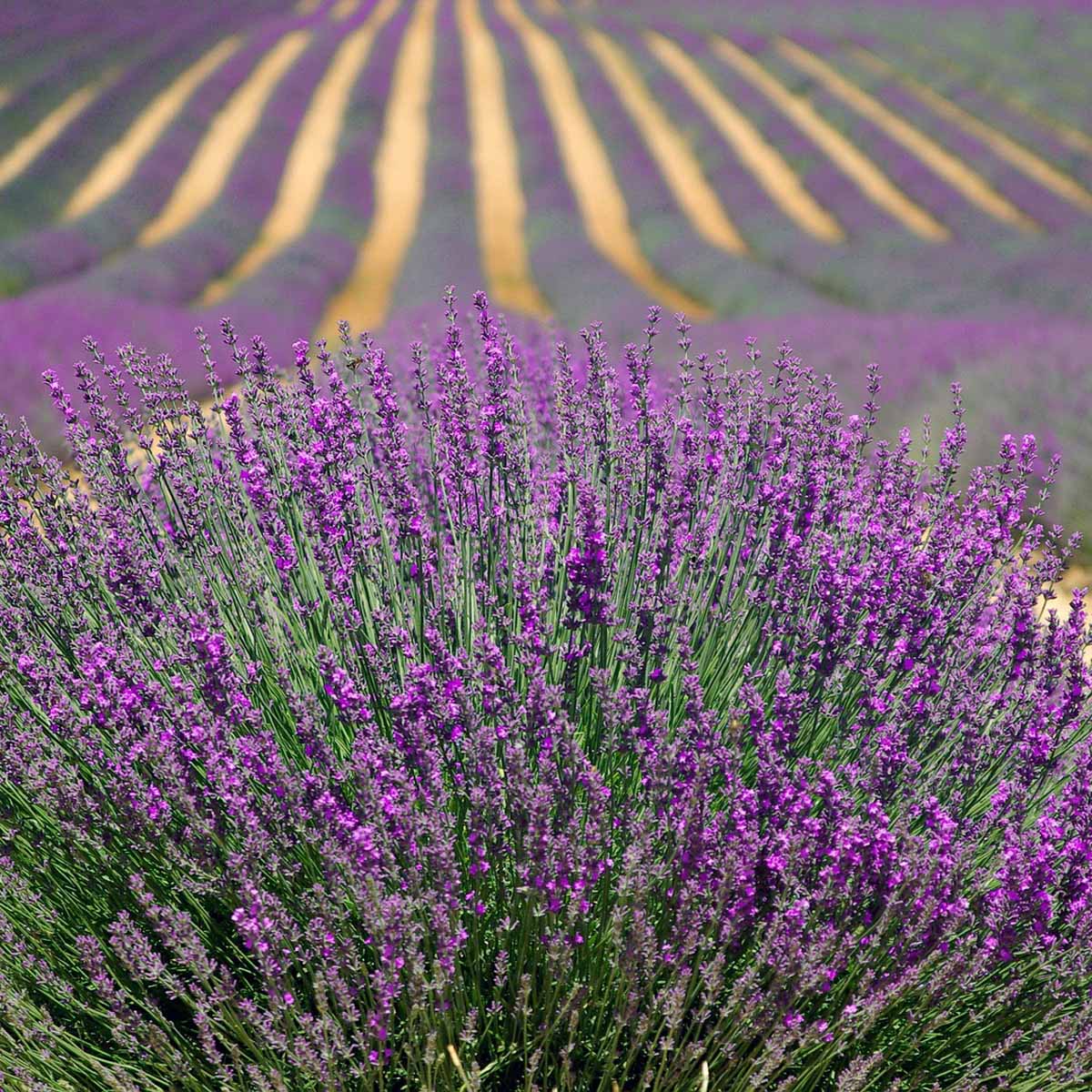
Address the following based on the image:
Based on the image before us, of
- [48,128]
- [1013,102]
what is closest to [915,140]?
[1013,102]

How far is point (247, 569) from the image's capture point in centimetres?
206

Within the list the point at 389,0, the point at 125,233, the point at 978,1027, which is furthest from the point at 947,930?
the point at 389,0

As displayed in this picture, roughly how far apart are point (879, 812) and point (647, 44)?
115ft

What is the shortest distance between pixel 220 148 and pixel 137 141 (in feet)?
6.35

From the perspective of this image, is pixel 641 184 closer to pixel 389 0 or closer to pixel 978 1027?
pixel 978 1027

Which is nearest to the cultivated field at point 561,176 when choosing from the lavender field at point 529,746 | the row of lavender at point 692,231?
the row of lavender at point 692,231

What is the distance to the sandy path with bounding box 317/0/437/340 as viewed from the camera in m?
15.3

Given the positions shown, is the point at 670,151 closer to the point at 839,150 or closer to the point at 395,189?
the point at 839,150

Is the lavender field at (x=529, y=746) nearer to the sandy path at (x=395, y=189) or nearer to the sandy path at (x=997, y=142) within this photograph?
the sandy path at (x=395, y=189)

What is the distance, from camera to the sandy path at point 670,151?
784 inches

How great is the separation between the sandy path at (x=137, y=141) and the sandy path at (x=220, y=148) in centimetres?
107

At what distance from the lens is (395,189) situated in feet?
75.2

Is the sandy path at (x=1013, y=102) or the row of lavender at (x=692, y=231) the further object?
the sandy path at (x=1013, y=102)

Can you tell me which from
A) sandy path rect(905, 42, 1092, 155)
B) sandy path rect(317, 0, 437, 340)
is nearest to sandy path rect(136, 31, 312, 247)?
sandy path rect(317, 0, 437, 340)
